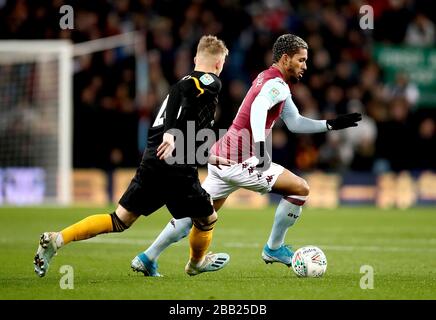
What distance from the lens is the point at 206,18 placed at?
67.0ft

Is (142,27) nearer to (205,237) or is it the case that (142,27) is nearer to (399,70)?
(399,70)

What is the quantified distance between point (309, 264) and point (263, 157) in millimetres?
973

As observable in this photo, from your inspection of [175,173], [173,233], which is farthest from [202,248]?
[175,173]

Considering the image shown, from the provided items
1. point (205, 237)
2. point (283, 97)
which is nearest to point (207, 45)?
point (283, 97)

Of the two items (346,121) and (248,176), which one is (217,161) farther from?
(346,121)

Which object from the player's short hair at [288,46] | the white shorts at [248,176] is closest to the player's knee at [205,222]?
the white shorts at [248,176]

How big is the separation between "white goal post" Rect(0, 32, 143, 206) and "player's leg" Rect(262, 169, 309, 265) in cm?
1025

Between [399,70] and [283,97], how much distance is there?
530 inches

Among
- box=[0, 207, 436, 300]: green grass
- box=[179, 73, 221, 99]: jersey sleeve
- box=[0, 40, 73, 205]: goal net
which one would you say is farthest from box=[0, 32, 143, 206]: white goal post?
box=[179, 73, 221, 99]: jersey sleeve

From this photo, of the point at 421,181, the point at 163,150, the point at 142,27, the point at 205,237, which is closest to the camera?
the point at 163,150

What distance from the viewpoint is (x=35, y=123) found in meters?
18.5

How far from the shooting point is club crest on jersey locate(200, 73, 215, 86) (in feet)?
24.2

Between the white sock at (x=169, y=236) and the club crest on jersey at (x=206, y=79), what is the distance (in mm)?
1319
